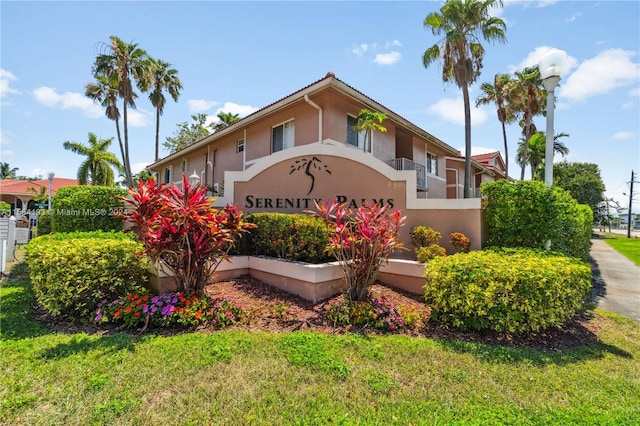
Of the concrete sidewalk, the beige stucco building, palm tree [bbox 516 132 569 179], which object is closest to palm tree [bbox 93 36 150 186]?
the beige stucco building

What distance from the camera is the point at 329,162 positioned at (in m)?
8.05

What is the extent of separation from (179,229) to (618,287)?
450 inches

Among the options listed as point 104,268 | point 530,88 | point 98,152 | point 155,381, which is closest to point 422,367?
point 155,381

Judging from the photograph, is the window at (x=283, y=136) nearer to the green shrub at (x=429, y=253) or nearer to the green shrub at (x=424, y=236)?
the green shrub at (x=424, y=236)

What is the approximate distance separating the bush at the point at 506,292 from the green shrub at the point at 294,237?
2242mm

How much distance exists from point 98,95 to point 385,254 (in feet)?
85.8

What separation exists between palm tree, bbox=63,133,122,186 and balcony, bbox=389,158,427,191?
2390cm

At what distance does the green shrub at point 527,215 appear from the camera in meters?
6.36

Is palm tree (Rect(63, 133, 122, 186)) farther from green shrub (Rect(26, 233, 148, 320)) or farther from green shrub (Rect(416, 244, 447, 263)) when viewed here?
green shrub (Rect(416, 244, 447, 263))

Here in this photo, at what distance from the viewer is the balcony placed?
14.6 meters

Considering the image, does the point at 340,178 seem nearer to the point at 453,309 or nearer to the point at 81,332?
the point at 453,309

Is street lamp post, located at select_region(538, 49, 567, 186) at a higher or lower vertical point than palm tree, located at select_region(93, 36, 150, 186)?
lower

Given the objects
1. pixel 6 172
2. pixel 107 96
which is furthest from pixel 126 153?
pixel 6 172

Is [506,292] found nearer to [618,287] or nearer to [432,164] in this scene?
[618,287]
